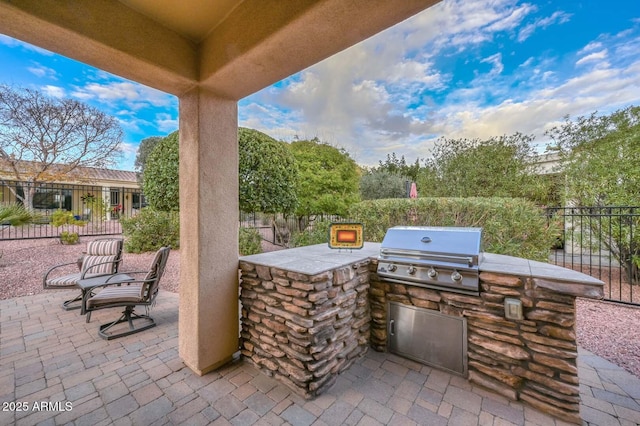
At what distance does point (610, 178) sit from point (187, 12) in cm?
712

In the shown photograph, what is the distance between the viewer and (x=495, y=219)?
437cm

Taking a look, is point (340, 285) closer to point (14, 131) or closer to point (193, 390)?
point (193, 390)

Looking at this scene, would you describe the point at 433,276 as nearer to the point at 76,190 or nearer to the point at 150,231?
the point at 150,231

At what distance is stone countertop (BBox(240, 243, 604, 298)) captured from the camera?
1.66 metres

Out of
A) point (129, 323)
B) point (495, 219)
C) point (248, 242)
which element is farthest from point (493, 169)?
point (129, 323)

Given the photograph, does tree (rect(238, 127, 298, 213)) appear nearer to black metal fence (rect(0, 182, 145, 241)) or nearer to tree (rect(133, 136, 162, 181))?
black metal fence (rect(0, 182, 145, 241))

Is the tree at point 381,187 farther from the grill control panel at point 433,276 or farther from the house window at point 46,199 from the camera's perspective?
the house window at point 46,199

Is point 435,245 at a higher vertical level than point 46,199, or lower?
lower

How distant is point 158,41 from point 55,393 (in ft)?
9.58

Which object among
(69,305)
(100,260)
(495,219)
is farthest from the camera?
(495,219)

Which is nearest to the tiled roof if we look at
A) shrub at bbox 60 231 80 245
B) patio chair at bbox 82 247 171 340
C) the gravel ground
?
the gravel ground

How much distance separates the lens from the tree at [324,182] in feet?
23.2

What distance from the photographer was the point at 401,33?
396 cm

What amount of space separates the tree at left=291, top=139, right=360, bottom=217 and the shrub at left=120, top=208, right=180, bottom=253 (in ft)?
12.3
